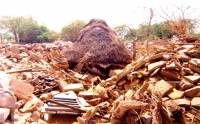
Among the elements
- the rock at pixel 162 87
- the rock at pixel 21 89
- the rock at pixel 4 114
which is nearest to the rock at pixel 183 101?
the rock at pixel 162 87

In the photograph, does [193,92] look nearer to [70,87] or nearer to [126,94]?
[126,94]

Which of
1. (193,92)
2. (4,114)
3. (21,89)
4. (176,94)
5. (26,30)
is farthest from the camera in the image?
(26,30)

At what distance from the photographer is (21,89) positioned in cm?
669

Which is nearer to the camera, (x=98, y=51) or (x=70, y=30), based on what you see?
(x=98, y=51)

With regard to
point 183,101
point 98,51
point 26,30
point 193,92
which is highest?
point 98,51

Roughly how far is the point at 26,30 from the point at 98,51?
2540cm

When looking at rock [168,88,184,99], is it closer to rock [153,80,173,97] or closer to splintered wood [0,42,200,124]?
splintered wood [0,42,200,124]

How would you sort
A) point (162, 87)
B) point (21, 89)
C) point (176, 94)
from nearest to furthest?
point (176, 94) < point (162, 87) < point (21, 89)

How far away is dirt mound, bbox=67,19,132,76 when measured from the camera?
979 cm

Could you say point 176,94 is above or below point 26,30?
below

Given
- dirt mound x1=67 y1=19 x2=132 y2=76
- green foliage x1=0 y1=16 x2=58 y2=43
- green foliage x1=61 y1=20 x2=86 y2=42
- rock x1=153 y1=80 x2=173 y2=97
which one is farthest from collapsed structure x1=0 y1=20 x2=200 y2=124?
green foliage x1=0 y1=16 x2=58 y2=43

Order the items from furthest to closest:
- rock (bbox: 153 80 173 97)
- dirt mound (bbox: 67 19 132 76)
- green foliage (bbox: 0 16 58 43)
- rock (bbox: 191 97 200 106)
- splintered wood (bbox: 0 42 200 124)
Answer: green foliage (bbox: 0 16 58 43), dirt mound (bbox: 67 19 132 76), rock (bbox: 153 80 173 97), rock (bbox: 191 97 200 106), splintered wood (bbox: 0 42 200 124)

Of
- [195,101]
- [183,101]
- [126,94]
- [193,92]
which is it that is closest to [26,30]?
[126,94]

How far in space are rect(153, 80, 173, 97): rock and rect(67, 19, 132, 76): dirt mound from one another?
3404mm
